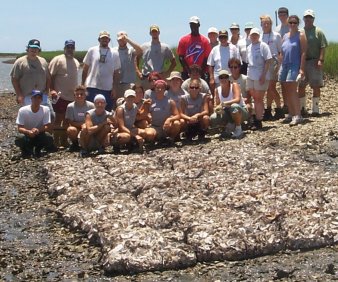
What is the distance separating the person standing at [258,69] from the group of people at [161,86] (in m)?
0.02

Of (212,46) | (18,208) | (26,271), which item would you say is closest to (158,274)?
(26,271)

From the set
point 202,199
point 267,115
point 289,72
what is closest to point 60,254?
point 202,199

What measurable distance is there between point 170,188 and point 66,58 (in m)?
4.93

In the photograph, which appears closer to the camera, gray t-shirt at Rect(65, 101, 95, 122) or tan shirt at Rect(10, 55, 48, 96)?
gray t-shirt at Rect(65, 101, 95, 122)

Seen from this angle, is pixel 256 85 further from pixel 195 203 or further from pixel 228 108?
pixel 195 203

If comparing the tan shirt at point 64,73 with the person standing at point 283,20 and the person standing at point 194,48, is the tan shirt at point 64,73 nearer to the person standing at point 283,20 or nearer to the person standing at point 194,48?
the person standing at point 194,48

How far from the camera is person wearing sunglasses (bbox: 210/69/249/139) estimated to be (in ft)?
39.8

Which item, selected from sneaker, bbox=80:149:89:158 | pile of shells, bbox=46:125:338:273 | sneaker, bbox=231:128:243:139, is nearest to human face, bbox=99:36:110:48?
sneaker, bbox=80:149:89:158

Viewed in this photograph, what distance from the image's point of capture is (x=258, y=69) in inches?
505

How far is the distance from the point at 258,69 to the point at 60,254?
7023 mm

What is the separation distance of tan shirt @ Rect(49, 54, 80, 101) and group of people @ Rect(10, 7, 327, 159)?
0.07ft

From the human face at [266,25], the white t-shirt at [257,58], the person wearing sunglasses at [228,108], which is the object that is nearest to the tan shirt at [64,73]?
the person wearing sunglasses at [228,108]

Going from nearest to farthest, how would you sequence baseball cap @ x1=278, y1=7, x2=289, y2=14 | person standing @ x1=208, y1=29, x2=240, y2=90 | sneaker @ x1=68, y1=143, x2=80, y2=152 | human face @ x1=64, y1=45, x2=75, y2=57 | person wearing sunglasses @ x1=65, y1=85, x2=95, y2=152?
person wearing sunglasses @ x1=65, y1=85, x2=95, y2=152 < sneaker @ x1=68, y1=143, x2=80, y2=152 < human face @ x1=64, y1=45, x2=75, y2=57 < person standing @ x1=208, y1=29, x2=240, y2=90 < baseball cap @ x1=278, y1=7, x2=289, y2=14

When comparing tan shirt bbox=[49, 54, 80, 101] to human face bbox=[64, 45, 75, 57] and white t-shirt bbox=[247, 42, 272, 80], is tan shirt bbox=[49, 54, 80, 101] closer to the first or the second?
human face bbox=[64, 45, 75, 57]
